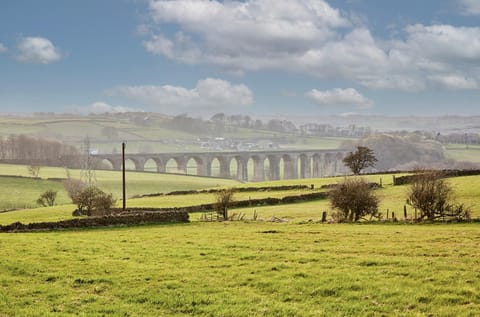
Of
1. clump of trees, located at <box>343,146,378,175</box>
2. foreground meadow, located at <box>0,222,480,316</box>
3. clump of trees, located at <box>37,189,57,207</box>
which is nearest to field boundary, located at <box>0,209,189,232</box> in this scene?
foreground meadow, located at <box>0,222,480,316</box>

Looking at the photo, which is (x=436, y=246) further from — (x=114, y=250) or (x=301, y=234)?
(x=114, y=250)

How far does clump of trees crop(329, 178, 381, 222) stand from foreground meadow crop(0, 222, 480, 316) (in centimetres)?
1211

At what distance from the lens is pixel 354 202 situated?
1366 inches

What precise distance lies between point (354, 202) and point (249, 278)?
21379 mm

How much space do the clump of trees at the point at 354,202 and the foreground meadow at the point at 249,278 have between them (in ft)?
39.7

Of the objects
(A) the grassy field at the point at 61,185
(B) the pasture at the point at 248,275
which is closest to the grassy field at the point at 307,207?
(B) the pasture at the point at 248,275

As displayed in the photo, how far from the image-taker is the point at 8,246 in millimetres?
21953

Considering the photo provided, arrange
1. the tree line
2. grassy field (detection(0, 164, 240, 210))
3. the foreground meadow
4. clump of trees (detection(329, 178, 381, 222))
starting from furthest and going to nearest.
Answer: the tree line < grassy field (detection(0, 164, 240, 210)) < clump of trees (detection(329, 178, 381, 222)) < the foreground meadow

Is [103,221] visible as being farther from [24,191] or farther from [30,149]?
[30,149]

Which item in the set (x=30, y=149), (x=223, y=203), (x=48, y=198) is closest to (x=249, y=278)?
(x=223, y=203)

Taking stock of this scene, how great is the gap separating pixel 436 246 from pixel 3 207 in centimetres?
6707

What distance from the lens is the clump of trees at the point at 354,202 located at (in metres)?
34.6

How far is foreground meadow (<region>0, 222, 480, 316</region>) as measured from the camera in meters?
12.0

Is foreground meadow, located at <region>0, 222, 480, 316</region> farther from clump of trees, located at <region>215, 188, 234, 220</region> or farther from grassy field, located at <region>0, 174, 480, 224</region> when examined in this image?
clump of trees, located at <region>215, 188, 234, 220</region>
